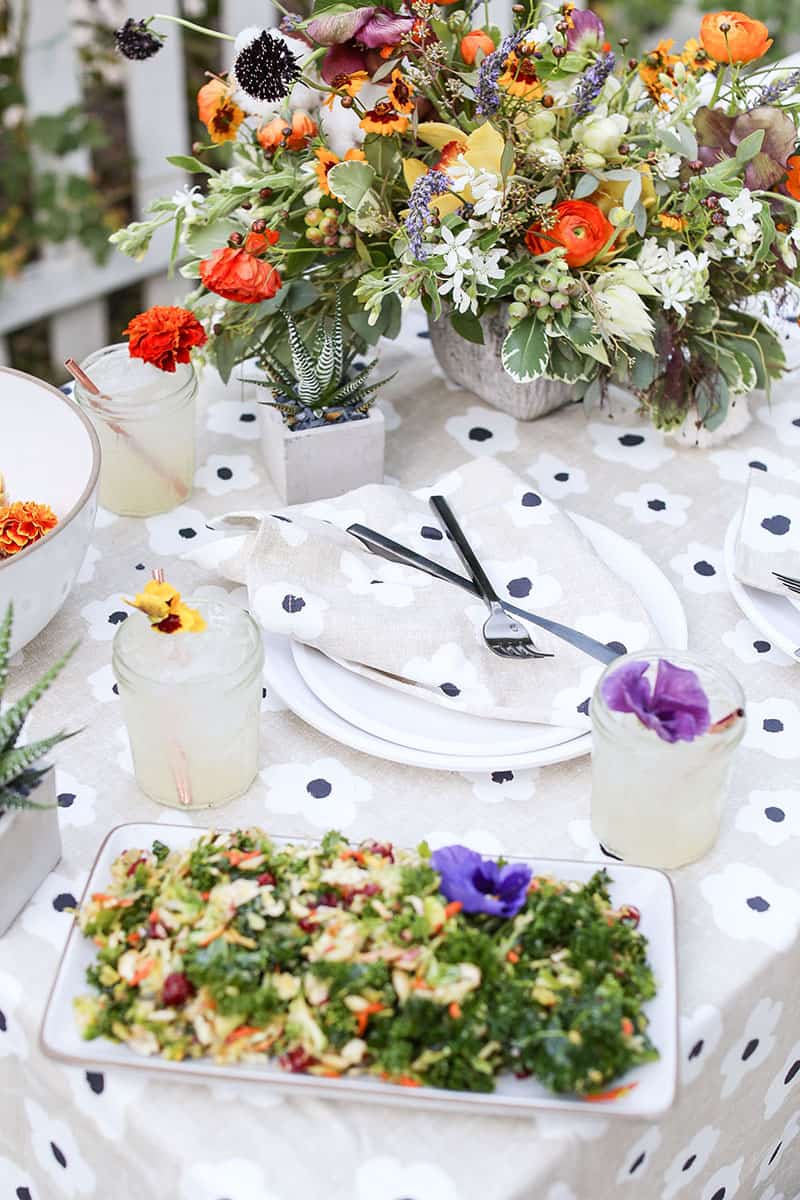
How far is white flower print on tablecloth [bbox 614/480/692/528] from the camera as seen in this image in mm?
1121

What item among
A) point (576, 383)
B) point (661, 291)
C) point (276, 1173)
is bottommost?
point (276, 1173)

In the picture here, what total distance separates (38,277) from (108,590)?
1.62m

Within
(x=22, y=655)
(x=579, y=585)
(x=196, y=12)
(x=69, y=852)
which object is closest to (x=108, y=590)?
(x=22, y=655)

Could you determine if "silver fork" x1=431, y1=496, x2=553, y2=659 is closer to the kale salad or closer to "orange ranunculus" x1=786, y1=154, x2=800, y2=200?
the kale salad

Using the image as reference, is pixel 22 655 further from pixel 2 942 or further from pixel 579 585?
pixel 579 585

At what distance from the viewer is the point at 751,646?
986 millimetres

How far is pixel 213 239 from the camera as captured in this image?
1.11 metres

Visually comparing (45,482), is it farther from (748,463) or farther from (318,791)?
(748,463)

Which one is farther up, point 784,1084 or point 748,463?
point 748,463

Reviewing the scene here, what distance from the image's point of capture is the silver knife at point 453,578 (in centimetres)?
92

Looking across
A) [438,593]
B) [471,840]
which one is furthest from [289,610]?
[471,840]

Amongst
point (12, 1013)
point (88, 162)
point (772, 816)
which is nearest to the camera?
point (12, 1013)

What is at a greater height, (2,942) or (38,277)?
(2,942)

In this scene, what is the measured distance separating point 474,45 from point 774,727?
606 millimetres
